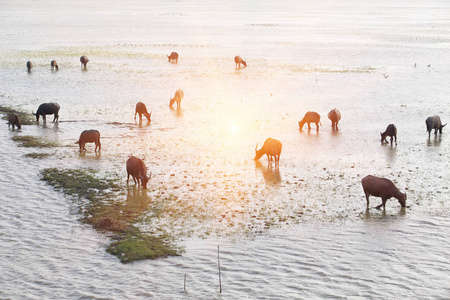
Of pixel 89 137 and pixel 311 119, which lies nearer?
pixel 89 137

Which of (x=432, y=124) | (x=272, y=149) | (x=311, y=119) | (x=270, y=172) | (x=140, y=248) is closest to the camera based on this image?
(x=140, y=248)

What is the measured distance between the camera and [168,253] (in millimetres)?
13875

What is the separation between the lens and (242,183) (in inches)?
751

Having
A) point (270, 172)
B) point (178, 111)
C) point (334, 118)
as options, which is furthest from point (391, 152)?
point (178, 111)

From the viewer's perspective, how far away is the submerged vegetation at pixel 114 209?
45.9 feet

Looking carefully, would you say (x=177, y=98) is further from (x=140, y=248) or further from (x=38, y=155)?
(x=140, y=248)

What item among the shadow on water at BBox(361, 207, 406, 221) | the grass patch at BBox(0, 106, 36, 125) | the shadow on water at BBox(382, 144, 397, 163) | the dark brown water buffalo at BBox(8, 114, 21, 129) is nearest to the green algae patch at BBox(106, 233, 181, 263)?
the shadow on water at BBox(361, 207, 406, 221)

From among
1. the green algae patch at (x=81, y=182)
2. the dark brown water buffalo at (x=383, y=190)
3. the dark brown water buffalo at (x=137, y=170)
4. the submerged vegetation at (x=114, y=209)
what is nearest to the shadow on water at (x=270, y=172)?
the dark brown water buffalo at (x=383, y=190)

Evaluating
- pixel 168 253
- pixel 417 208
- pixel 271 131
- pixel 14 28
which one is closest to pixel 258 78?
pixel 271 131

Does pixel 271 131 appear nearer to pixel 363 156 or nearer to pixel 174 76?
pixel 363 156

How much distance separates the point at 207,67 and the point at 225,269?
35172mm

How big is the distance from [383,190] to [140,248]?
691cm

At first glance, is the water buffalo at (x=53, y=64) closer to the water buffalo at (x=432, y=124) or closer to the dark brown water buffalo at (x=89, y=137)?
the dark brown water buffalo at (x=89, y=137)

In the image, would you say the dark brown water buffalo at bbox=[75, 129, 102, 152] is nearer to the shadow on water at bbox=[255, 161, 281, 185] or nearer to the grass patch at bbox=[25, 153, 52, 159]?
the grass patch at bbox=[25, 153, 52, 159]
